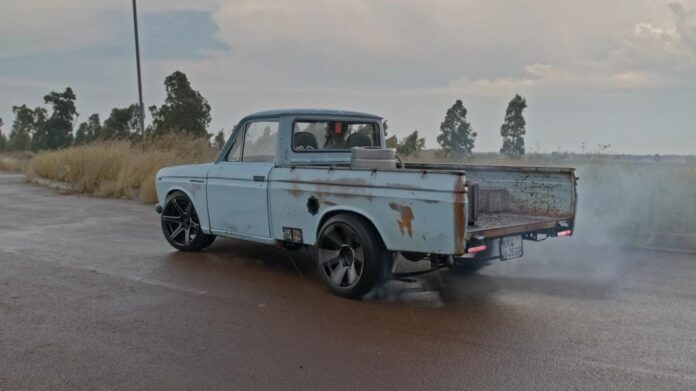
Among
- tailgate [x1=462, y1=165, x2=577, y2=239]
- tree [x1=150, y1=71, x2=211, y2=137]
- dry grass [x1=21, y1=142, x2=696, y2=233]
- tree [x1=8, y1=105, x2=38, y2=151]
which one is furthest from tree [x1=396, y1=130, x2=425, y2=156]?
tree [x1=8, y1=105, x2=38, y2=151]

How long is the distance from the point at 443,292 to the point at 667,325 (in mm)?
2007

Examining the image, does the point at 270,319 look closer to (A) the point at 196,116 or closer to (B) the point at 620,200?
(B) the point at 620,200

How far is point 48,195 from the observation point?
16.8m

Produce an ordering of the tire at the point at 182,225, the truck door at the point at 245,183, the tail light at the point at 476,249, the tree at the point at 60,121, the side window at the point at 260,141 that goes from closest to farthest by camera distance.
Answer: the tail light at the point at 476,249 < the truck door at the point at 245,183 < the side window at the point at 260,141 < the tire at the point at 182,225 < the tree at the point at 60,121

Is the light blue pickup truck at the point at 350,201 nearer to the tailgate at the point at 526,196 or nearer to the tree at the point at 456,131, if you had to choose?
the tailgate at the point at 526,196

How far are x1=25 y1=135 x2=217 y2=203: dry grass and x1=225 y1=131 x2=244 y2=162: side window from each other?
27.1 feet

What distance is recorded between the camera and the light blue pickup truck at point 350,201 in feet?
16.9

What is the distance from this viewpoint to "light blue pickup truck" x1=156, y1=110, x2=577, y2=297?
5156 millimetres

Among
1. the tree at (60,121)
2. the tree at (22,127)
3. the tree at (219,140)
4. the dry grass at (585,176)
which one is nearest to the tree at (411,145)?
the dry grass at (585,176)

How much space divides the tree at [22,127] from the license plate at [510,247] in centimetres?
6555

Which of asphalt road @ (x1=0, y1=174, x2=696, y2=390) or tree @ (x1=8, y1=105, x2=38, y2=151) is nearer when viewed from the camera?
asphalt road @ (x1=0, y1=174, x2=696, y2=390)

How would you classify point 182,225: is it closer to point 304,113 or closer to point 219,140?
point 304,113

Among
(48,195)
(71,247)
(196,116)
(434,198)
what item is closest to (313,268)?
(434,198)

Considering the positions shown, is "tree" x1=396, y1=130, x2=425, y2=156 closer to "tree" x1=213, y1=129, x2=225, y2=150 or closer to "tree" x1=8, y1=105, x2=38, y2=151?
"tree" x1=213, y1=129, x2=225, y2=150
